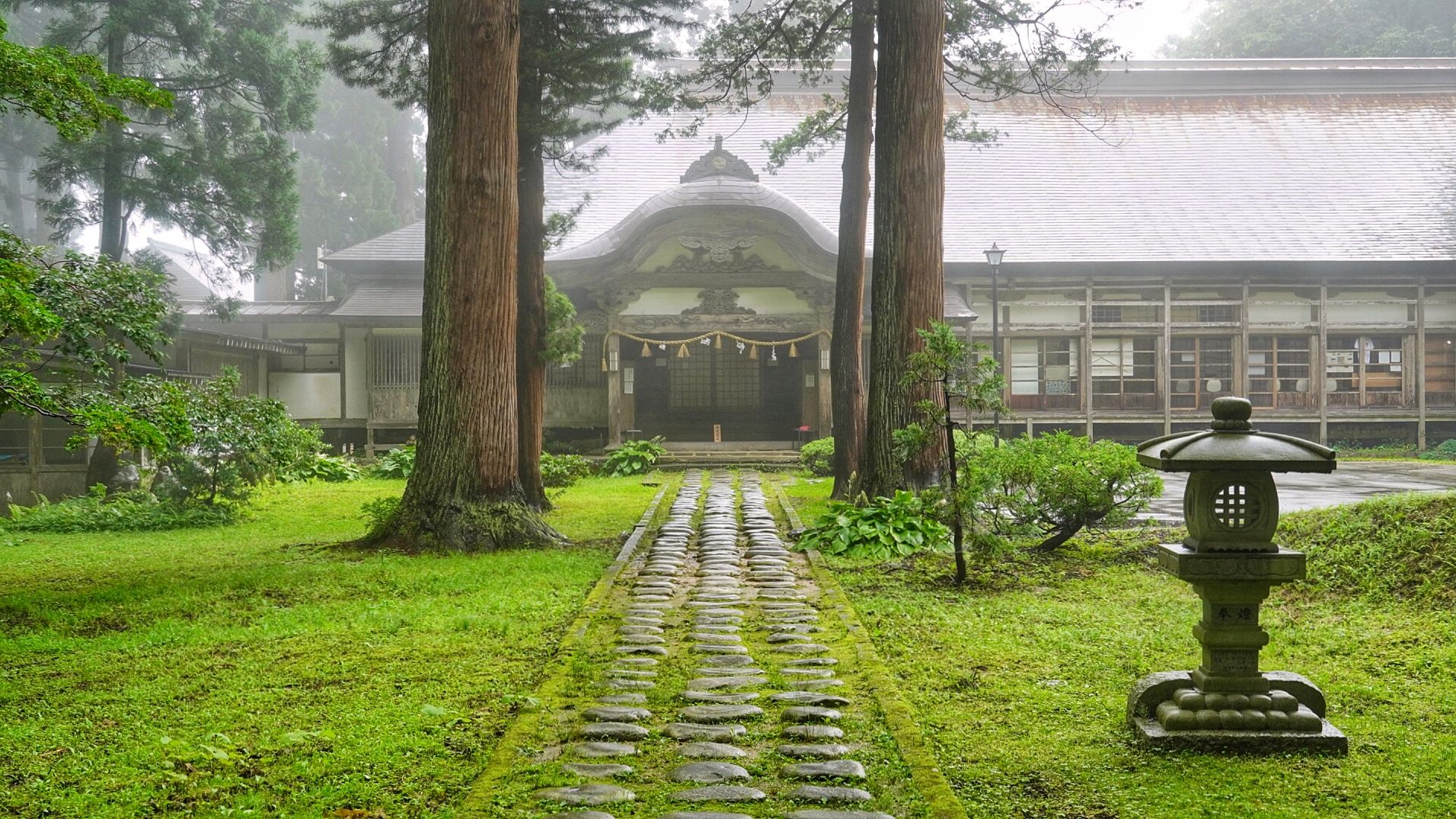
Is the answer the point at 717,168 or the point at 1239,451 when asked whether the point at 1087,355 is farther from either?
the point at 1239,451

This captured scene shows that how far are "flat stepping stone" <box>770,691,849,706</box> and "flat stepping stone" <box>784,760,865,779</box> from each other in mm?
707

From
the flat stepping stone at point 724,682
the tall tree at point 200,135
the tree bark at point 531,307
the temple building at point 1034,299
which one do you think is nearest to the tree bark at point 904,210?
the tree bark at point 531,307

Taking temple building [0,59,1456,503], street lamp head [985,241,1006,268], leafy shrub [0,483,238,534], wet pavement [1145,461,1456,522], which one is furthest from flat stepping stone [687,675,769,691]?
street lamp head [985,241,1006,268]

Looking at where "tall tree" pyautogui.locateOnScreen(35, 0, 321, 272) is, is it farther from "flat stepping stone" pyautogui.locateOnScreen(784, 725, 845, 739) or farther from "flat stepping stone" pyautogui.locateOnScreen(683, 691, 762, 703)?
"flat stepping stone" pyautogui.locateOnScreen(784, 725, 845, 739)

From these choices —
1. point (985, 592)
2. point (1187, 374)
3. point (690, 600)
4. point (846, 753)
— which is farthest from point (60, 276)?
point (1187, 374)

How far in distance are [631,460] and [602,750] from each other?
14.3 metres

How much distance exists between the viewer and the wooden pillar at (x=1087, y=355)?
21453mm

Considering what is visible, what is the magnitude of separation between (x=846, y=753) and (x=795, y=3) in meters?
11.7

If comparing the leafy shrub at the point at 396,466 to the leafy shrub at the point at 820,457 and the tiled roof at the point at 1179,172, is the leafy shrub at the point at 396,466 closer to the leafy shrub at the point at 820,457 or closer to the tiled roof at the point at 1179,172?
Answer: the tiled roof at the point at 1179,172

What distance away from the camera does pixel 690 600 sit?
21.8 ft

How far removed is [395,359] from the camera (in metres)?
20.7

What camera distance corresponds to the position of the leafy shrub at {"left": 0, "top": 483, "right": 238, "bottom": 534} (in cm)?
1100

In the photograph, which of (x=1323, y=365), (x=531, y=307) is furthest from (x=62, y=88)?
(x=1323, y=365)

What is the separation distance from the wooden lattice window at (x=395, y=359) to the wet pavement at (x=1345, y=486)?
1422cm
